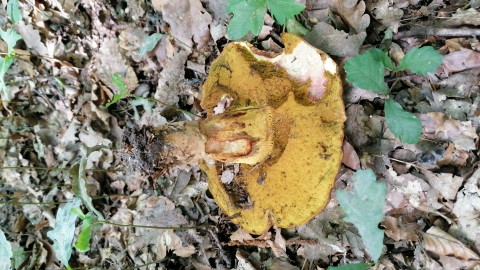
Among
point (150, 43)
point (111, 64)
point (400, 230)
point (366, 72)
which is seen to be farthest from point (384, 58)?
point (111, 64)

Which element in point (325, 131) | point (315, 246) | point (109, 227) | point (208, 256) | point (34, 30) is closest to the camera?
point (325, 131)

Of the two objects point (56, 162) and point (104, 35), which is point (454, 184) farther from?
point (56, 162)

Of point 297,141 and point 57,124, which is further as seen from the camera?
point 57,124

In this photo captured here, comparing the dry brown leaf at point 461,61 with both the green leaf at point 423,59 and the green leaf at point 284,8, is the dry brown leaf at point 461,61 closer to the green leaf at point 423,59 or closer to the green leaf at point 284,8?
the green leaf at point 423,59

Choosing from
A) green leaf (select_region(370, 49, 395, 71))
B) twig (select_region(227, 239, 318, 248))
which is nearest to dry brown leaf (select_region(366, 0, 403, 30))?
green leaf (select_region(370, 49, 395, 71))

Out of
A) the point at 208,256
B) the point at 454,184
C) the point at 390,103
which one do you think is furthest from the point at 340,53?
the point at 208,256

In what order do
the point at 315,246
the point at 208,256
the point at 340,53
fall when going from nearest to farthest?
the point at 340,53
the point at 315,246
the point at 208,256
